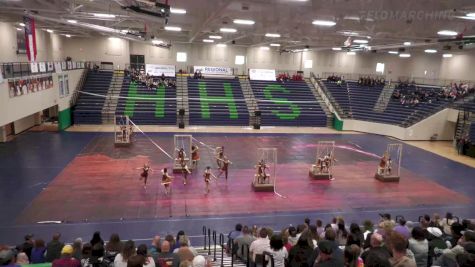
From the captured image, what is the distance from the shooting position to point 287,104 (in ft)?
120

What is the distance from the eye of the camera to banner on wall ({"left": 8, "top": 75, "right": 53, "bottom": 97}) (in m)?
18.9

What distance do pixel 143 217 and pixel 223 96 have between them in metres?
25.1

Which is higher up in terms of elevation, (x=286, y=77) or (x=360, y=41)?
(x=360, y=41)

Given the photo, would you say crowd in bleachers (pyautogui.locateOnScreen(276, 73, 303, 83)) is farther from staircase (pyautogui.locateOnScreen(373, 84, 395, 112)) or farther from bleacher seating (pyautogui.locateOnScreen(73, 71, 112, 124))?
bleacher seating (pyautogui.locateOnScreen(73, 71, 112, 124))

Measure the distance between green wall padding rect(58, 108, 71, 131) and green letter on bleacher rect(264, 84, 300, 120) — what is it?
1922 cm

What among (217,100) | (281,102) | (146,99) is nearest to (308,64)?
(281,102)

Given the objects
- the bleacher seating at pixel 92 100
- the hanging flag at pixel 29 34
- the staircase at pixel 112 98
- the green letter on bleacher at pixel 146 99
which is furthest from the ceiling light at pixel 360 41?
the bleacher seating at pixel 92 100

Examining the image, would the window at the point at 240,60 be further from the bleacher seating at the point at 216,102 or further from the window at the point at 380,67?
the window at the point at 380,67

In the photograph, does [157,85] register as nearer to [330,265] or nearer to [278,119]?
[278,119]

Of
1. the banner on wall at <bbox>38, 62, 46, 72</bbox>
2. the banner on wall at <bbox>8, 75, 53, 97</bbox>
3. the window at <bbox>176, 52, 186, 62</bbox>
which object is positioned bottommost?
the banner on wall at <bbox>8, 75, 53, 97</bbox>

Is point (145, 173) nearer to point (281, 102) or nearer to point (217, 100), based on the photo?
point (217, 100)

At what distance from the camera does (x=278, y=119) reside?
34.4 meters

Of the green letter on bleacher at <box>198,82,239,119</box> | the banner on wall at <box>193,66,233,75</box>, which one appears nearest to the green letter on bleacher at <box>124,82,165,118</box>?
the green letter on bleacher at <box>198,82,239,119</box>

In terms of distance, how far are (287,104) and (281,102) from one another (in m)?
0.68
